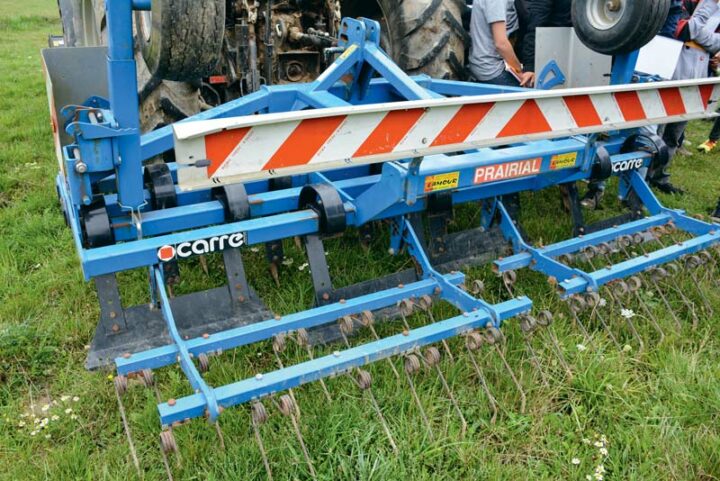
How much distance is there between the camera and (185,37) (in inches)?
76.0

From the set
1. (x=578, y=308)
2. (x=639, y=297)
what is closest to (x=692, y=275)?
(x=639, y=297)

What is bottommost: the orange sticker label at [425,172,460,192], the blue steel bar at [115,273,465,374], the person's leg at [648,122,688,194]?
the person's leg at [648,122,688,194]

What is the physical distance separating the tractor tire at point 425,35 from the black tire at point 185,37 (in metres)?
2.35

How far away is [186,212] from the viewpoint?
8.21ft

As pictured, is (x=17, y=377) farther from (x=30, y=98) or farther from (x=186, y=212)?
(x=30, y=98)

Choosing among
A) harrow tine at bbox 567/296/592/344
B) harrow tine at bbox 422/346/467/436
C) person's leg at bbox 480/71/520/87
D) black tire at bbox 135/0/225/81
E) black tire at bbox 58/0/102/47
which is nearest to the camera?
black tire at bbox 135/0/225/81

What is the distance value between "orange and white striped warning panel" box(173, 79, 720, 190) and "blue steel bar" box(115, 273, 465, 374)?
1.89 ft

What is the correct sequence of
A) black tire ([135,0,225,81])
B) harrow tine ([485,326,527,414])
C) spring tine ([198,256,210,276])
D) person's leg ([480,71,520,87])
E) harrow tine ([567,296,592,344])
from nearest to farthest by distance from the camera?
black tire ([135,0,225,81])
harrow tine ([485,326,527,414])
harrow tine ([567,296,592,344])
spring tine ([198,256,210,276])
person's leg ([480,71,520,87])

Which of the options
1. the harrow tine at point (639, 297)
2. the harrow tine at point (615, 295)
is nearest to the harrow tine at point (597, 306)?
the harrow tine at point (615, 295)

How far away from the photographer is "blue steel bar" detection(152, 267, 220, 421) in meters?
1.89

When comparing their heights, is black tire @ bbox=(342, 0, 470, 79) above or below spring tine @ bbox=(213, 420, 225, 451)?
above

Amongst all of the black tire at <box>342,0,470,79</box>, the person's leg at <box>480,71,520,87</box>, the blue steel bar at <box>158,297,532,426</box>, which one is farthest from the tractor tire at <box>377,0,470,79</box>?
the blue steel bar at <box>158,297,532,426</box>

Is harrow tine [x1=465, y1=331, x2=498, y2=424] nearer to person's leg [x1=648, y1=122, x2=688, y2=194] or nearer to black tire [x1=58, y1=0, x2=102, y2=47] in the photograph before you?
person's leg [x1=648, y1=122, x2=688, y2=194]

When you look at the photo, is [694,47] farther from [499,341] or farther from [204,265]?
[204,265]
